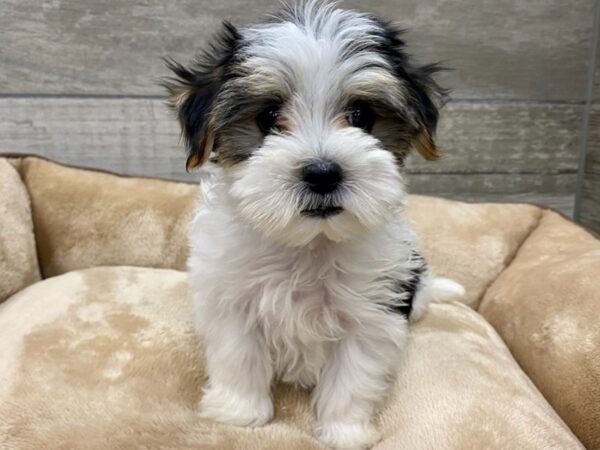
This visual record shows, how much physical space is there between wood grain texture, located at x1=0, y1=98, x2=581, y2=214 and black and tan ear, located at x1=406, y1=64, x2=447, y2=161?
1455 mm

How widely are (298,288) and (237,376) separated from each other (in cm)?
29

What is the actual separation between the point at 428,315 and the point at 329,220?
3.25 feet

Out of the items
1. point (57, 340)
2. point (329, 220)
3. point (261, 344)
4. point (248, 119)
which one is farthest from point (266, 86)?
point (57, 340)

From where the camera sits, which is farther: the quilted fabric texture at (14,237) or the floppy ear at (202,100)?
the quilted fabric texture at (14,237)

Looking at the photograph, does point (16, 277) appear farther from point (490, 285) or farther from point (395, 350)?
point (490, 285)

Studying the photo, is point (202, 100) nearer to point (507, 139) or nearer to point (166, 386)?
point (166, 386)

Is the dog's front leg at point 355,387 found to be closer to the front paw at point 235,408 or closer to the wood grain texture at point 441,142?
the front paw at point 235,408

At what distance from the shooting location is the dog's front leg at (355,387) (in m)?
1.70

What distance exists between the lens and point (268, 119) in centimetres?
158

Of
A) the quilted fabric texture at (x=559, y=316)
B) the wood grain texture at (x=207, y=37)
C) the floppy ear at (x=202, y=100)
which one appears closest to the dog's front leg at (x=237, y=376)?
the floppy ear at (x=202, y=100)

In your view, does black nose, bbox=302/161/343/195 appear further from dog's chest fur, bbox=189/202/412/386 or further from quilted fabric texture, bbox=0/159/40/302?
quilted fabric texture, bbox=0/159/40/302

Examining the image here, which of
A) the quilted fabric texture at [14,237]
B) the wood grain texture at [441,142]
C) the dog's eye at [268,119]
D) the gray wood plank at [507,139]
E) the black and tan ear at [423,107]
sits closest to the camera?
the dog's eye at [268,119]

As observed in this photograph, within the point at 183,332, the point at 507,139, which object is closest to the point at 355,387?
the point at 183,332

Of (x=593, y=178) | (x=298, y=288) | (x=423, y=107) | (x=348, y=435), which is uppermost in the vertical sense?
(x=423, y=107)
